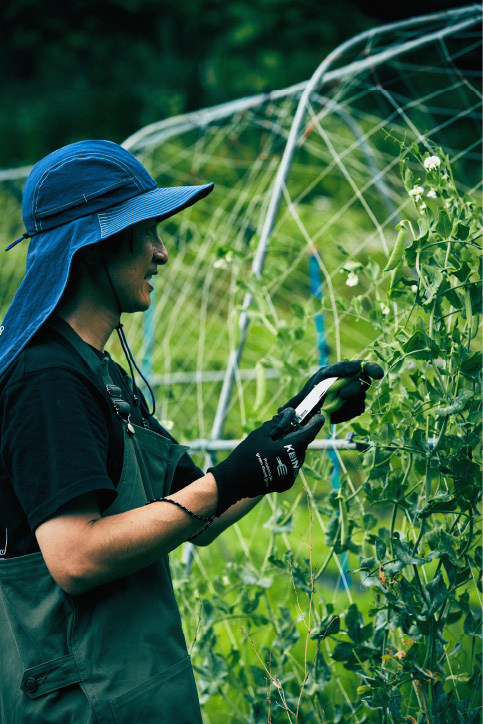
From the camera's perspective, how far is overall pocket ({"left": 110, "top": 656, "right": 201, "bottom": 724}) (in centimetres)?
125

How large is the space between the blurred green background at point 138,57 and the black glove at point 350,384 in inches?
227

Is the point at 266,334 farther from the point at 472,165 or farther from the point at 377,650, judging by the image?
the point at 377,650

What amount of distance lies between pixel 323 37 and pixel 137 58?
2.33 metres

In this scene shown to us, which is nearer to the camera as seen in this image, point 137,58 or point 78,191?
point 78,191

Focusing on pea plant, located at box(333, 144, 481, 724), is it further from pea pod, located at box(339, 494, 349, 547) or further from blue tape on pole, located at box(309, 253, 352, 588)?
blue tape on pole, located at box(309, 253, 352, 588)

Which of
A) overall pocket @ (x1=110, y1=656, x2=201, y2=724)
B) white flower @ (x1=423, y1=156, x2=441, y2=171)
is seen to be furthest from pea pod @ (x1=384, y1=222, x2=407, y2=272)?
overall pocket @ (x1=110, y1=656, x2=201, y2=724)

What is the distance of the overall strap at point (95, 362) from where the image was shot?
1354 millimetres

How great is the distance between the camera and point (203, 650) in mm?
2109

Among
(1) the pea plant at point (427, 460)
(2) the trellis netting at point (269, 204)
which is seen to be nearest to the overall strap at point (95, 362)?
(1) the pea plant at point (427, 460)

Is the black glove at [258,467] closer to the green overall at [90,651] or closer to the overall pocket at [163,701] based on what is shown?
the green overall at [90,651]

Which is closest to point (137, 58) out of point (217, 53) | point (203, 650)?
point (217, 53)

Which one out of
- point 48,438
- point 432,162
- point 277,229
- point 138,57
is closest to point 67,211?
point 48,438

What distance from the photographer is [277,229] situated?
360cm

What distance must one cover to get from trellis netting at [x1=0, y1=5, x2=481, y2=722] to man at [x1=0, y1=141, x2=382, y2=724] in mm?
564
